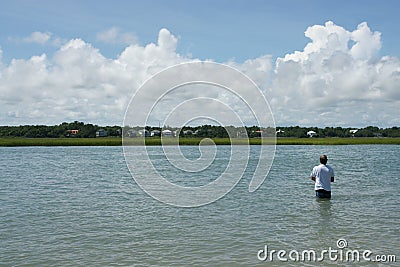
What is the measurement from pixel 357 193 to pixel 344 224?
861 centimetres

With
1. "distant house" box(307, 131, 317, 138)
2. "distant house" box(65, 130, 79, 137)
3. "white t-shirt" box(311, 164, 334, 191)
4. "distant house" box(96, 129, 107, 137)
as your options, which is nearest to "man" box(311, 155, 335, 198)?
"white t-shirt" box(311, 164, 334, 191)

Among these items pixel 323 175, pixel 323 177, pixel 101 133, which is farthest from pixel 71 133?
pixel 323 175

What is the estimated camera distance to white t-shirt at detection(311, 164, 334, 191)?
59.5ft

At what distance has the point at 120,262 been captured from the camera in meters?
10.8

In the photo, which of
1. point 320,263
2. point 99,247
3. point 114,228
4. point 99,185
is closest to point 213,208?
point 114,228

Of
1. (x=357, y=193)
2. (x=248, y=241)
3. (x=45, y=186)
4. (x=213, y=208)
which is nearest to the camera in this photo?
(x=248, y=241)

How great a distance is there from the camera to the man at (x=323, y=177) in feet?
Result: 59.6

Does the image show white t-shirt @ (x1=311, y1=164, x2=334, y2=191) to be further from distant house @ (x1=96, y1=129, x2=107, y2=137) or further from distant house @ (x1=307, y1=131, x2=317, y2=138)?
distant house @ (x1=307, y1=131, x2=317, y2=138)

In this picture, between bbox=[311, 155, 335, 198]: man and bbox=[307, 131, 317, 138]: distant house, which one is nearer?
bbox=[311, 155, 335, 198]: man

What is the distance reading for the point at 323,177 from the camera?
18.4 meters

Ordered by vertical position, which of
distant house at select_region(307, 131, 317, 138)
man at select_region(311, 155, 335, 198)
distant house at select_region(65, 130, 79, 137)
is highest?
distant house at select_region(307, 131, 317, 138)

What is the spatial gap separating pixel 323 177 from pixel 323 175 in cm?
19

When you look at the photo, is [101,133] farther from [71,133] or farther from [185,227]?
[185,227]

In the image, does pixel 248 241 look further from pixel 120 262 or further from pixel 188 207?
pixel 188 207
